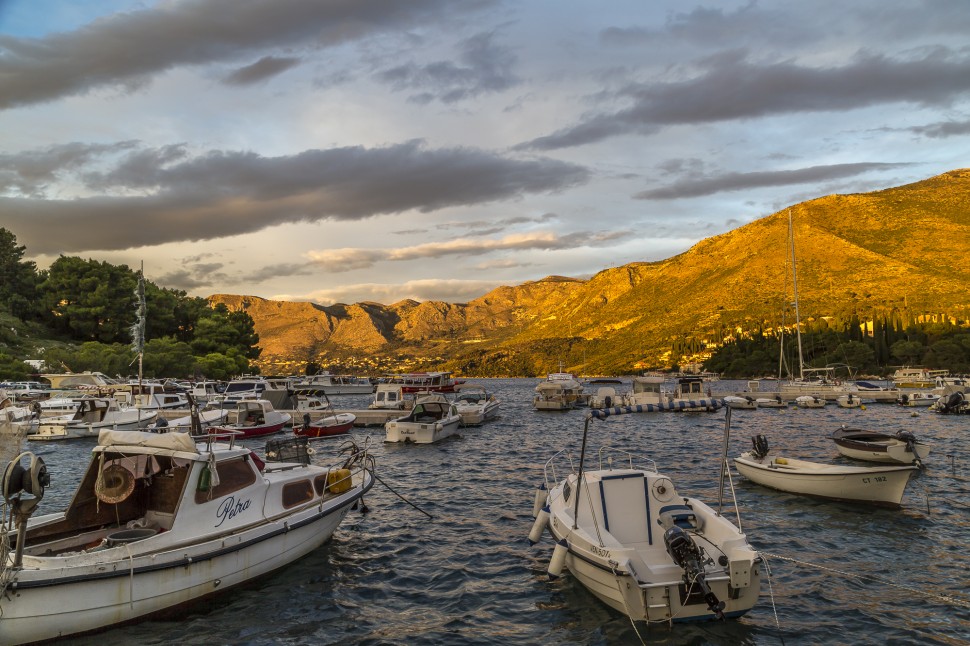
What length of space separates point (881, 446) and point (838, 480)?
9764 mm

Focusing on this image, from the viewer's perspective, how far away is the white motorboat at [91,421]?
42.6 meters

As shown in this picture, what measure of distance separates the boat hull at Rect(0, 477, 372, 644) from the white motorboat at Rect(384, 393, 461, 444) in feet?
81.5

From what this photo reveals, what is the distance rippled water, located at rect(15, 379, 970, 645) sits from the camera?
11719 millimetres

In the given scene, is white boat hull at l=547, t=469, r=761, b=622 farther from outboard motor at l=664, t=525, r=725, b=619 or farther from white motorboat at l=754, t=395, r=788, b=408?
white motorboat at l=754, t=395, r=788, b=408

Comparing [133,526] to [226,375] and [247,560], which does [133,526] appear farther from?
[226,375]

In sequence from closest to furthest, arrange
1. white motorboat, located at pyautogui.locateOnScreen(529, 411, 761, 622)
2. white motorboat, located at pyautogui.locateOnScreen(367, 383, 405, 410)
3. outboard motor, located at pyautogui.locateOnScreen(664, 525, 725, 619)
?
outboard motor, located at pyautogui.locateOnScreen(664, 525, 725, 619), white motorboat, located at pyautogui.locateOnScreen(529, 411, 761, 622), white motorboat, located at pyautogui.locateOnScreen(367, 383, 405, 410)

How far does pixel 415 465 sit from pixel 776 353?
562 feet

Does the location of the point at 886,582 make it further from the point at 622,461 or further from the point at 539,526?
the point at 622,461

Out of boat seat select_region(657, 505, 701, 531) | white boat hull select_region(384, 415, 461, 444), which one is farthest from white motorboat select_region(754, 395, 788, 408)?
boat seat select_region(657, 505, 701, 531)

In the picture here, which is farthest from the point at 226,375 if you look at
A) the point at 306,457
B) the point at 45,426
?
the point at 306,457

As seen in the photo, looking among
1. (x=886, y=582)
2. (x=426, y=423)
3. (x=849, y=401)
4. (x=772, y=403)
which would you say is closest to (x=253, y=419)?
(x=426, y=423)

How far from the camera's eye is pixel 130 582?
11312 millimetres

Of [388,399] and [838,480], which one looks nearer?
[838,480]

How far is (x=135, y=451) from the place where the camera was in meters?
13.6
